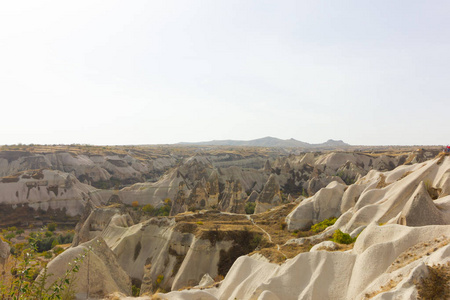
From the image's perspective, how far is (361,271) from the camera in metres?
16.1

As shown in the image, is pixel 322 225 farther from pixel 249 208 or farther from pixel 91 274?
pixel 91 274

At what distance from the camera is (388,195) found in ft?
101

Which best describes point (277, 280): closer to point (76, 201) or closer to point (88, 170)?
point (76, 201)

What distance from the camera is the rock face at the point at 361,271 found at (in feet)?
44.1

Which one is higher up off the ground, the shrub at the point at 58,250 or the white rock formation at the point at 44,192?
the white rock formation at the point at 44,192

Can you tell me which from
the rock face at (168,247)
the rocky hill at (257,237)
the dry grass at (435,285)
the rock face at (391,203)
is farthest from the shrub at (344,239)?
the dry grass at (435,285)

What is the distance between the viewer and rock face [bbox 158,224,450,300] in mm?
13430

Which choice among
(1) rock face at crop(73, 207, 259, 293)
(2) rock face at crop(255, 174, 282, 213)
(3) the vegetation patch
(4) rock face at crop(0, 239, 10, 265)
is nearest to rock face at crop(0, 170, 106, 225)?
(1) rock face at crop(73, 207, 259, 293)

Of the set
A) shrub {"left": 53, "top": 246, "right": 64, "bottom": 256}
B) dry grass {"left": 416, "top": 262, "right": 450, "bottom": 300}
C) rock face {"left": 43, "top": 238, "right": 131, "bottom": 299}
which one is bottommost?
shrub {"left": 53, "top": 246, "right": 64, "bottom": 256}

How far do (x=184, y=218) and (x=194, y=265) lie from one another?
8.89m

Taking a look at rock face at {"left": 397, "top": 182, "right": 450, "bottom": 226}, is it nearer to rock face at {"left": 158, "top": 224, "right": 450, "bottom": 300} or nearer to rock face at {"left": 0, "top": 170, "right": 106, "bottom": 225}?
rock face at {"left": 158, "top": 224, "right": 450, "bottom": 300}

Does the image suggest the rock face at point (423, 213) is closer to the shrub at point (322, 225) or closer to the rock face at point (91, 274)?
the shrub at point (322, 225)

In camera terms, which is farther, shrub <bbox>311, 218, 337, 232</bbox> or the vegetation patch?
shrub <bbox>311, 218, 337, 232</bbox>

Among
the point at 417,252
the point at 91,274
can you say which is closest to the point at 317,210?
the point at 417,252
